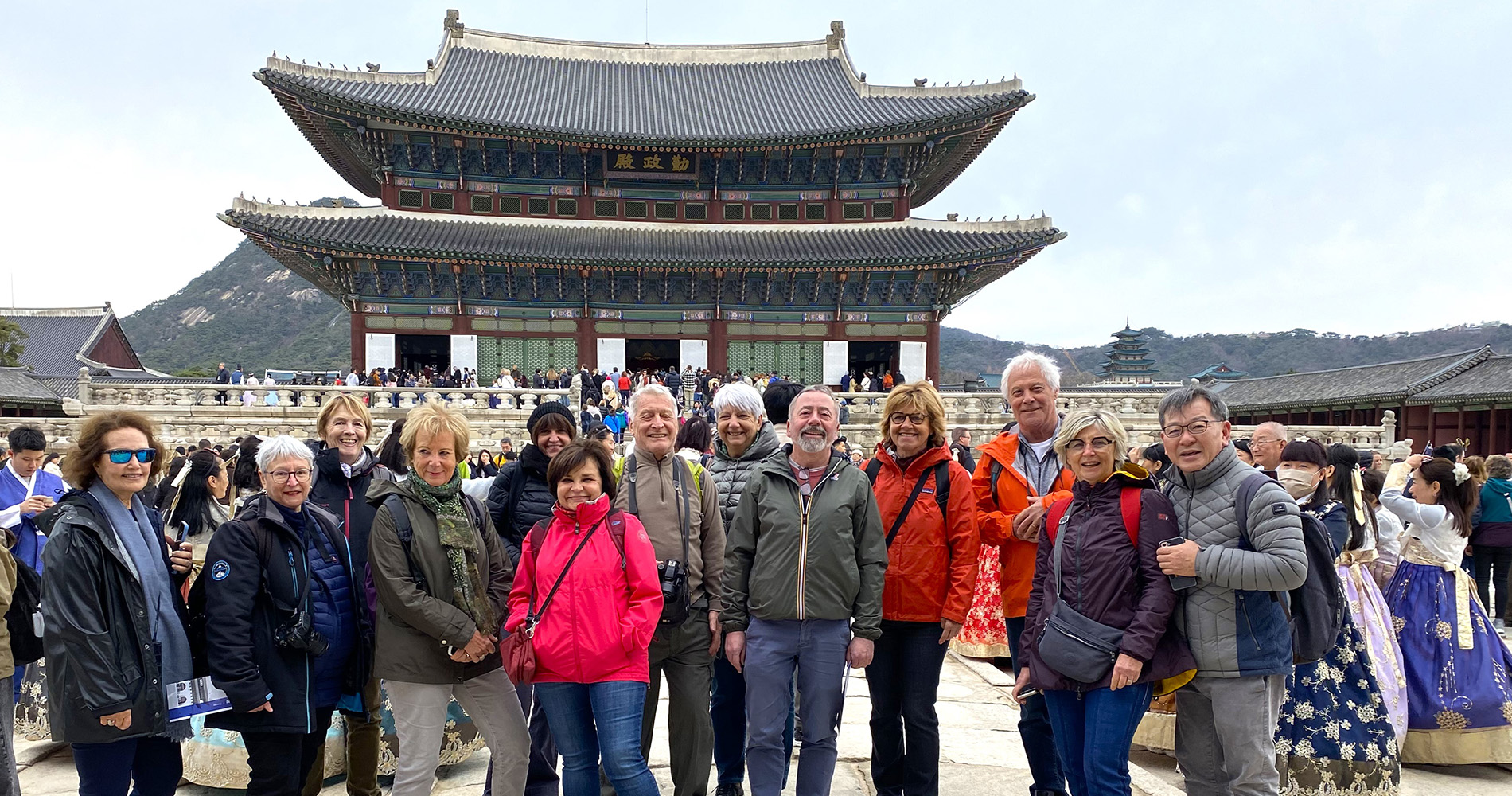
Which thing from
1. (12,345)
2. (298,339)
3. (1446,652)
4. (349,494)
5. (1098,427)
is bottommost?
(1446,652)

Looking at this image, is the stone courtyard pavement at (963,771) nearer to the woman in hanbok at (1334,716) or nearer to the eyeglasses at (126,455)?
the woman in hanbok at (1334,716)

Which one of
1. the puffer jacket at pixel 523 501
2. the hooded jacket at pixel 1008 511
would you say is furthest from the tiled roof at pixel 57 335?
the hooded jacket at pixel 1008 511

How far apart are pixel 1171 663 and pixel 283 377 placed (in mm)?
24207

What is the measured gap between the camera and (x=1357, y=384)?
1029 inches

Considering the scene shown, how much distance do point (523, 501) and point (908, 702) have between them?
210cm

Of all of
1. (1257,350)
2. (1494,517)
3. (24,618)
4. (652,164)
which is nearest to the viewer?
(24,618)

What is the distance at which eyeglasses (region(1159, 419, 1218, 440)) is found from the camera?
3.45m

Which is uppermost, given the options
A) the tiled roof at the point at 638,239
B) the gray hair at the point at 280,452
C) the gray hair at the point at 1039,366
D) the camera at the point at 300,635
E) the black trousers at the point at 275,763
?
the tiled roof at the point at 638,239

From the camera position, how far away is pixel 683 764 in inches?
154

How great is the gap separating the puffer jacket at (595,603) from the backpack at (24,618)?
1.92 meters

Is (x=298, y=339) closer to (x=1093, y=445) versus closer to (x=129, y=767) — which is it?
(x=129, y=767)

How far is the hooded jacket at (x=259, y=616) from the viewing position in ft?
10.8

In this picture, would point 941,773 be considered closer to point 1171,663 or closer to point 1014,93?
point 1171,663

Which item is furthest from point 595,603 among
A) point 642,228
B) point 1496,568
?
point 642,228
